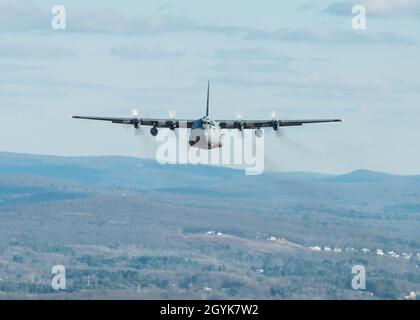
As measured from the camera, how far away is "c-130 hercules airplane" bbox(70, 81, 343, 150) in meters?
115

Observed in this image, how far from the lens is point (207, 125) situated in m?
115

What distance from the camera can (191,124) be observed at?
11994cm

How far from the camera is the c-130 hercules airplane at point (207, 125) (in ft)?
378

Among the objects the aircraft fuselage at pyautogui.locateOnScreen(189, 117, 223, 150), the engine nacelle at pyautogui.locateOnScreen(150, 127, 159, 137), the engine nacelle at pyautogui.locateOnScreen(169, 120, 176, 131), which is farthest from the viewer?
the engine nacelle at pyautogui.locateOnScreen(169, 120, 176, 131)

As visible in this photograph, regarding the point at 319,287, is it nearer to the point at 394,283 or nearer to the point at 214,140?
the point at 394,283

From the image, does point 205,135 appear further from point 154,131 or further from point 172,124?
point 172,124

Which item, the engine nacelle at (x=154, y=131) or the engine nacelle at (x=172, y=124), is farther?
the engine nacelle at (x=172, y=124)

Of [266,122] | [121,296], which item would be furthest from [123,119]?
[121,296]

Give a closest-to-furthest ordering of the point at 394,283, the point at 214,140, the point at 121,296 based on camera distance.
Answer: the point at 214,140 < the point at 121,296 < the point at 394,283

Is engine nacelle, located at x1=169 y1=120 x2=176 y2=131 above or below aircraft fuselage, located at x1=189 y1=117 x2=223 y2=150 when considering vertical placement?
above

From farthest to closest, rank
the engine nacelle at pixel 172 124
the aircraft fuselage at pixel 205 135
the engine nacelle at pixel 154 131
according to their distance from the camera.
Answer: the engine nacelle at pixel 172 124 < the engine nacelle at pixel 154 131 < the aircraft fuselage at pixel 205 135

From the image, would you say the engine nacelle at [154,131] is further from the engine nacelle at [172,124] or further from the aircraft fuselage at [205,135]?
the aircraft fuselage at [205,135]

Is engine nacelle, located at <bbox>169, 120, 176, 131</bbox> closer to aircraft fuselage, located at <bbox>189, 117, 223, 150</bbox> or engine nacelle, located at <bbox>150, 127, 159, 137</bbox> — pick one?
engine nacelle, located at <bbox>150, 127, 159, 137</bbox>
